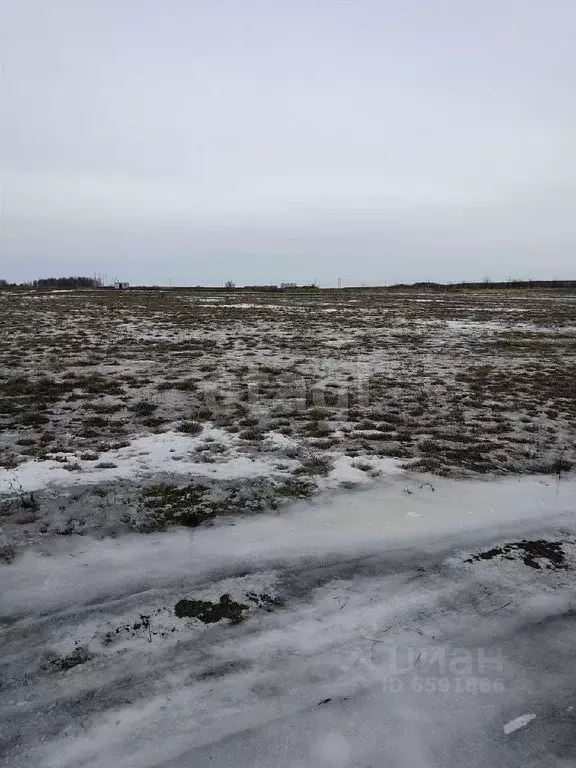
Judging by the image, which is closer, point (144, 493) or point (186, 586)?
point (186, 586)

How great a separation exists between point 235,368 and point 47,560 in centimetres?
1031

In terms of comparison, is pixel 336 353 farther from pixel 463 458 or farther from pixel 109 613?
pixel 109 613

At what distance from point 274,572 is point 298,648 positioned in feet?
3.29

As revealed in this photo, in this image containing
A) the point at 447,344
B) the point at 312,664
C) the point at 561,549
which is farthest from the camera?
the point at 447,344

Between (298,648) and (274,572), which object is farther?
(274,572)

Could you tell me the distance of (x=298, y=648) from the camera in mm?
3631

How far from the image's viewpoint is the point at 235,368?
48.2 feet

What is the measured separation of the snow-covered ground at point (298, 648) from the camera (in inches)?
114

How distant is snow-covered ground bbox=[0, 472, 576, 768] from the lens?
2.89 m

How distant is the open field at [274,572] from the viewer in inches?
118

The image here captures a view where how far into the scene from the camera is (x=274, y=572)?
4590mm

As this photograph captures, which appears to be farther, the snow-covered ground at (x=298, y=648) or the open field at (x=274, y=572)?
the open field at (x=274, y=572)

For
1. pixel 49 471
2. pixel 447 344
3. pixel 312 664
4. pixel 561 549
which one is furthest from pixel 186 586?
pixel 447 344

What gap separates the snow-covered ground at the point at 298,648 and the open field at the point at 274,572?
2cm
